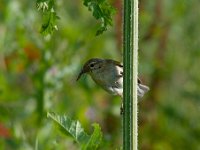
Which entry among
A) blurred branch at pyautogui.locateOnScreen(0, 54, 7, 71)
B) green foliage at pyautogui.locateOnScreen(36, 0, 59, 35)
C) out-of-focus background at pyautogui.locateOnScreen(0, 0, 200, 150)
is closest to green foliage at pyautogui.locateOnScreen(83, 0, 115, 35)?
green foliage at pyautogui.locateOnScreen(36, 0, 59, 35)

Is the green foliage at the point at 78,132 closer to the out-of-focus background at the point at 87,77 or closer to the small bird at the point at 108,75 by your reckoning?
the small bird at the point at 108,75

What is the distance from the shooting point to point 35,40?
5328 mm

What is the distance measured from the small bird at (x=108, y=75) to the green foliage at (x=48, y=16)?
0.67m

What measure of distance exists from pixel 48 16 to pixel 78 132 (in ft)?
1.51

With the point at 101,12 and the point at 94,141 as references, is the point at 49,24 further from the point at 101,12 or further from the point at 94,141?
the point at 94,141

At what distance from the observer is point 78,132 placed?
2.61 metres

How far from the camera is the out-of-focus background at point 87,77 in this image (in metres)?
4.98

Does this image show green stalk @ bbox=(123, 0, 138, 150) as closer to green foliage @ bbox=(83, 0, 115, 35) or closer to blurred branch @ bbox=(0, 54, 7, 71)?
green foliage @ bbox=(83, 0, 115, 35)

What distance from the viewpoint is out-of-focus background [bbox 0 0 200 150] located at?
16.3 feet

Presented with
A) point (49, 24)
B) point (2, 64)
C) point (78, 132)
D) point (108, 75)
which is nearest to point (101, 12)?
point (49, 24)

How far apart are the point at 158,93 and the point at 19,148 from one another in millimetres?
2611

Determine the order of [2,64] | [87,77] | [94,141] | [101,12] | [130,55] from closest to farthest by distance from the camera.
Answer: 1. [130,55]
2. [101,12]
3. [94,141]
4. [87,77]
5. [2,64]

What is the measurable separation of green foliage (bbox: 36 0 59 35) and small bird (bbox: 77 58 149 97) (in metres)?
0.67

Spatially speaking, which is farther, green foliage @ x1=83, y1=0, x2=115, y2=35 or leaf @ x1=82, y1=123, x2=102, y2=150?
leaf @ x1=82, y1=123, x2=102, y2=150
